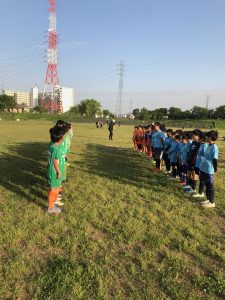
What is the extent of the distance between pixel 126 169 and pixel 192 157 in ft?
12.2

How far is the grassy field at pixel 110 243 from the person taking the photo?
4.14 metres

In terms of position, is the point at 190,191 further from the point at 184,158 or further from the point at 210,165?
the point at 210,165

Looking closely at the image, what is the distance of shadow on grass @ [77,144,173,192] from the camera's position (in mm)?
9875

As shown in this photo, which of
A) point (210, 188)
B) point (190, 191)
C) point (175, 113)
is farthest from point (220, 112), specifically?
point (210, 188)

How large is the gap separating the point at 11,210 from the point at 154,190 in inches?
161

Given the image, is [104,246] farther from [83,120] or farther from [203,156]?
[83,120]

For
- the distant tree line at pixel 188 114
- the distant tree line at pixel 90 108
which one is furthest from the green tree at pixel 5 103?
the distant tree line at pixel 188 114

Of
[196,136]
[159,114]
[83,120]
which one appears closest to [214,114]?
[159,114]

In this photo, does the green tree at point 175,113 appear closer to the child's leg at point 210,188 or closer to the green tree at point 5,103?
the green tree at point 5,103

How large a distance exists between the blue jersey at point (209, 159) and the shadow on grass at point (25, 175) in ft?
13.5

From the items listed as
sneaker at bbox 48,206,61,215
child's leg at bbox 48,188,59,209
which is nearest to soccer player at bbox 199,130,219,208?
sneaker at bbox 48,206,61,215

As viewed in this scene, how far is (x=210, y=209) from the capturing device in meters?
7.39

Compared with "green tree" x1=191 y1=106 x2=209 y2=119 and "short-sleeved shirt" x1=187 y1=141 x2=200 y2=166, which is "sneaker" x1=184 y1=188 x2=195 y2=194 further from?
"green tree" x1=191 y1=106 x2=209 y2=119

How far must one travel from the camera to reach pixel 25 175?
10.2 meters
